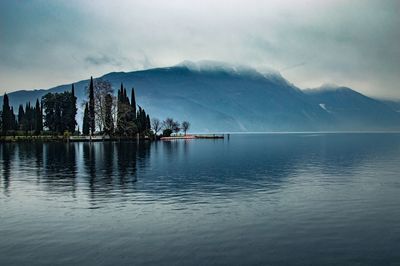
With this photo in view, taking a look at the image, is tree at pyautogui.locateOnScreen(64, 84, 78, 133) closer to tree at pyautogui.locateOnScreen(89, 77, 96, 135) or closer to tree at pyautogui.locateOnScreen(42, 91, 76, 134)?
tree at pyautogui.locateOnScreen(42, 91, 76, 134)

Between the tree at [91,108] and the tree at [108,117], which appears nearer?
the tree at [108,117]

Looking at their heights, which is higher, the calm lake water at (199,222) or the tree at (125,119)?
the tree at (125,119)

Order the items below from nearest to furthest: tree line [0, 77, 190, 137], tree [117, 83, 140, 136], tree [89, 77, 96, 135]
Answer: tree line [0, 77, 190, 137] → tree [117, 83, 140, 136] → tree [89, 77, 96, 135]

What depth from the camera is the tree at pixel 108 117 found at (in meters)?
140

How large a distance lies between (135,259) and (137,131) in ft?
474

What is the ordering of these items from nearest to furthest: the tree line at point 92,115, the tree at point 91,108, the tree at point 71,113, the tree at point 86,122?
the tree at point 86,122, the tree line at point 92,115, the tree at point 91,108, the tree at point 71,113

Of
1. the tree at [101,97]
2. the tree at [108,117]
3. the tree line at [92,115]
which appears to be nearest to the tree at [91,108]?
the tree line at [92,115]

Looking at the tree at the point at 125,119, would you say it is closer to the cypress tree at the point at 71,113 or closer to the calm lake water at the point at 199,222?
the cypress tree at the point at 71,113

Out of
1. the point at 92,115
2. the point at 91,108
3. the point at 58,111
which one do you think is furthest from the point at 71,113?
the point at 91,108

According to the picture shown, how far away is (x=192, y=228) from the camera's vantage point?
21.6 m

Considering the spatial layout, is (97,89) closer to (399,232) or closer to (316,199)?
A: (316,199)

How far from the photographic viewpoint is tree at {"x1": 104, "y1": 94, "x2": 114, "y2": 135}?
140000 millimetres

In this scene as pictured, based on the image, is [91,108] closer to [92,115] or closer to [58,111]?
[92,115]

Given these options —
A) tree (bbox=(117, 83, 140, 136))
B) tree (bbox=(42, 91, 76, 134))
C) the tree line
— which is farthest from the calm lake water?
tree (bbox=(42, 91, 76, 134))
